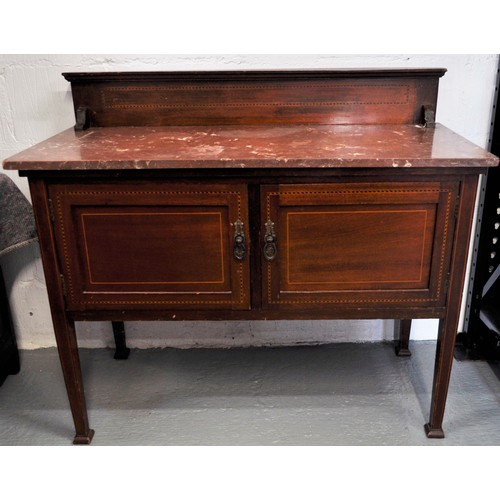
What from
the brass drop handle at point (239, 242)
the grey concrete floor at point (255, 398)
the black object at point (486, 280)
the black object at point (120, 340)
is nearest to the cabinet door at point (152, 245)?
the brass drop handle at point (239, 242)

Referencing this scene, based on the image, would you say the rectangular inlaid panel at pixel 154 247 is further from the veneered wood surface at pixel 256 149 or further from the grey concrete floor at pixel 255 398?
the grey concrete floor at pixel 255 398

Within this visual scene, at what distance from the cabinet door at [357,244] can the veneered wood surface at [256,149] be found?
0.09 metres

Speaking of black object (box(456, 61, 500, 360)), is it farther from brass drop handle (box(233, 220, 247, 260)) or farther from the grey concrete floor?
brass drop handle (box(233, 220, 247, 260))

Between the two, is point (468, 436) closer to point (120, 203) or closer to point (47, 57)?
point (120, 203)

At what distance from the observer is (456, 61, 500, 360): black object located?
2246 mm

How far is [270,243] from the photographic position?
164cm

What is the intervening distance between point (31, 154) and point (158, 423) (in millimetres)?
1091

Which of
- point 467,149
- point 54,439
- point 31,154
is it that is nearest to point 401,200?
point 467,149

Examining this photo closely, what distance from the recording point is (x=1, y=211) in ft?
6.91

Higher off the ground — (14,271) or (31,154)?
(31,154)

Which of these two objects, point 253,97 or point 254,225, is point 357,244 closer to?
point 254,225

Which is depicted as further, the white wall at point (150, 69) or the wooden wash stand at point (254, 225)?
the white wall at point (150, 69)

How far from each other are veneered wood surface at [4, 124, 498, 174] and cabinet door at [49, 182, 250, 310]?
0.08m

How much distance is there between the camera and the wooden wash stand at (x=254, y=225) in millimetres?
1561
